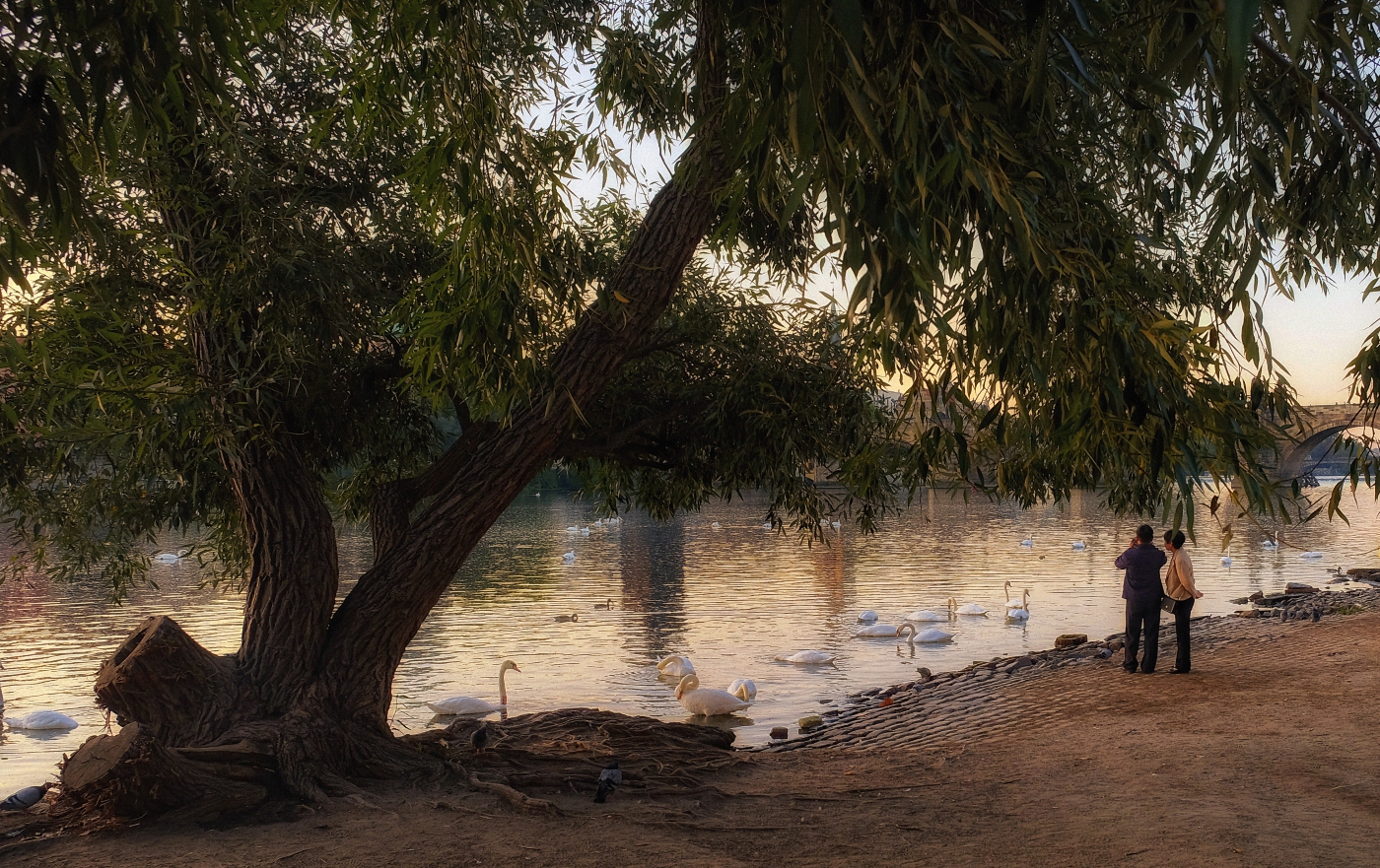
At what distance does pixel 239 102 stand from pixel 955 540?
118 ft

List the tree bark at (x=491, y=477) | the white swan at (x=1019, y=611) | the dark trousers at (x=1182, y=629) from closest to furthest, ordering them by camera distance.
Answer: the tree bark at (x=491, y=477), the dark trousers at (x=1182, y=629), the white swan at (x=1019, y=611)

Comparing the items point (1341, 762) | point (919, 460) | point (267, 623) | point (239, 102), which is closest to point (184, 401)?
point (267, 623)

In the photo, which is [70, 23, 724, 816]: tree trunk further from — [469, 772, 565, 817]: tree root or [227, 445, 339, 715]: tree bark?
[469, 772, 565, 817]: tree root

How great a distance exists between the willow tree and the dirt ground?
1.02 metres

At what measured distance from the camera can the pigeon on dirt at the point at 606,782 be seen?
6.88 metres

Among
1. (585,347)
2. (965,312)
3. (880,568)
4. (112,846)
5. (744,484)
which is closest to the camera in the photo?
(965,312)

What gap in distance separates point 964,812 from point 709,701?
6534 mm

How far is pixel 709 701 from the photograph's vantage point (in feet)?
42.3

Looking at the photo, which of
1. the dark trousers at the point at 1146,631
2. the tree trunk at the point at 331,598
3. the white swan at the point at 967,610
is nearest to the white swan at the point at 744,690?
the dark trousers at the point at 1146,631

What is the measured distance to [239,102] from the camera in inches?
279

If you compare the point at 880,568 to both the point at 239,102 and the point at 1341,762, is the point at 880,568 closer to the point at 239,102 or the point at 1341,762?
the point at 1341,762

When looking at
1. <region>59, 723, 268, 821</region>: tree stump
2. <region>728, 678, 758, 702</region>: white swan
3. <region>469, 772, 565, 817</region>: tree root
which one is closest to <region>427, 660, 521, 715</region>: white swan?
<region>728, 678, 758, 702</region>: white swan

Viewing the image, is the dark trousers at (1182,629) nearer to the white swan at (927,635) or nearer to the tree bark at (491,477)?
the white swan at (927,635)

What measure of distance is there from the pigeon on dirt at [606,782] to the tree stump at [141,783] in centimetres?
212
